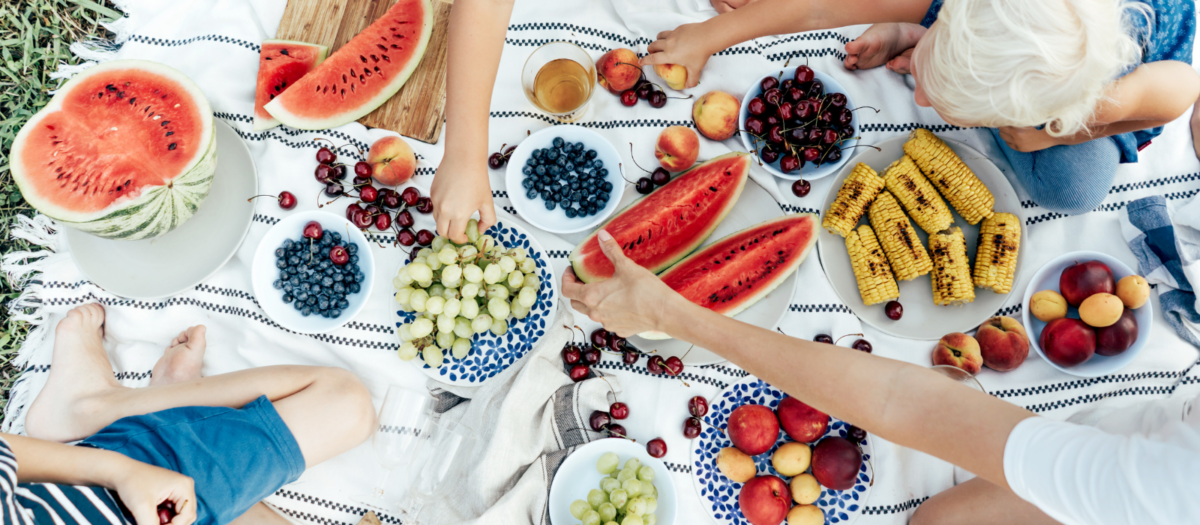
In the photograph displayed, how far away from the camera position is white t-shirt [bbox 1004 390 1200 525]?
100 cm

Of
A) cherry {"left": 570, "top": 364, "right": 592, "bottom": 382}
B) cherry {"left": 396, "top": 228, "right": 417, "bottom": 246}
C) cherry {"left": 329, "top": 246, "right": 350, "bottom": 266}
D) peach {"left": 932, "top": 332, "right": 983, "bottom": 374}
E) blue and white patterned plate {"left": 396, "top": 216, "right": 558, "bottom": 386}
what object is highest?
cherry {"left": 329, "top": 246, "right": 350, "bottom": 266}

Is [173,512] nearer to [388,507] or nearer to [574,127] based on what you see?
[388,507]

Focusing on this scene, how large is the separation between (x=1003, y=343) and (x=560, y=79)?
1.48m

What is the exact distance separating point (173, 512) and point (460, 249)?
0.89m

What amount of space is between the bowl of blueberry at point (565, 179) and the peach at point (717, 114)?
Result: 29 cm

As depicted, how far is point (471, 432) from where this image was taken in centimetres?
173

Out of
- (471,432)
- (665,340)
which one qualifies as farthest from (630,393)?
(471,432)

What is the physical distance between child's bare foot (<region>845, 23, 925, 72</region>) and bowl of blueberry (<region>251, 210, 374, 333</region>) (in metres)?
1.58

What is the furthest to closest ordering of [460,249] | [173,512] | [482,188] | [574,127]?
1. [574,127]
2. [460,249]
3. [482,188]
4. [173,512]

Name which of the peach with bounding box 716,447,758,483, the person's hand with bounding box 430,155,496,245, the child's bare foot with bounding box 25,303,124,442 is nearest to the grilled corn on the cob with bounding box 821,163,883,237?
the peach with bounding box 716,447,758,483

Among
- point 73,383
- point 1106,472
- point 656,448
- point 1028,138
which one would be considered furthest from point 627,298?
point 73,383

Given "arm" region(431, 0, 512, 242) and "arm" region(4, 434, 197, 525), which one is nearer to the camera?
"arm" region(4, 434, 197, 525)

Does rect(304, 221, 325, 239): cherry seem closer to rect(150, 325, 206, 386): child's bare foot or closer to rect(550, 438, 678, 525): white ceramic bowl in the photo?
rect(150, 325, 206, 386): child's bare foot

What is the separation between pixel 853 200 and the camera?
1762 millimetres
